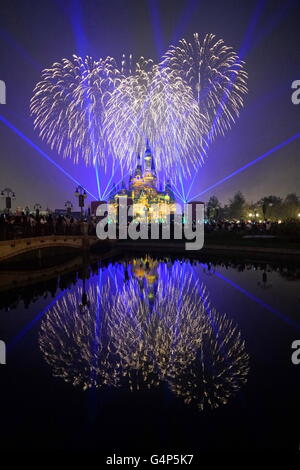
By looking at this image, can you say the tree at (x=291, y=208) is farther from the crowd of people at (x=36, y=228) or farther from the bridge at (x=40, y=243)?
the bridge at (x=40, y=243)

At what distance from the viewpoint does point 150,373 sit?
648 cm

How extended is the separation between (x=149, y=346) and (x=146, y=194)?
79.8 meters

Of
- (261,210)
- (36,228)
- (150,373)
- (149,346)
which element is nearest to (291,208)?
(261,210)

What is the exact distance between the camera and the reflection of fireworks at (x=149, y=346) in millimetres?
6180

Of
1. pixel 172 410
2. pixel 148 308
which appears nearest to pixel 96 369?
pixel 172 410

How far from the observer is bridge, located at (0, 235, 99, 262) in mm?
20789

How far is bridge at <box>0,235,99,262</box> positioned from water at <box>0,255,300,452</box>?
8.56 metres

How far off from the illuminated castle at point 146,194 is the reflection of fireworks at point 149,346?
230 feet

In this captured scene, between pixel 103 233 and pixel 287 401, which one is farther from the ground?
pixel 103 233

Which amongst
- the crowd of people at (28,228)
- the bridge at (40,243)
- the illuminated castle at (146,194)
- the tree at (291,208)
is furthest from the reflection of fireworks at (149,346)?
the tree at (291,208)

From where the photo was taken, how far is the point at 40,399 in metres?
5.61

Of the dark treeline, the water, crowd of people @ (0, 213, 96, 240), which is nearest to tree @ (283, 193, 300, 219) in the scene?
the dark treeline

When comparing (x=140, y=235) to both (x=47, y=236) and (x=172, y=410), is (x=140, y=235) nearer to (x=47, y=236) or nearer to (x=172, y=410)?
(x=47, y=236)
